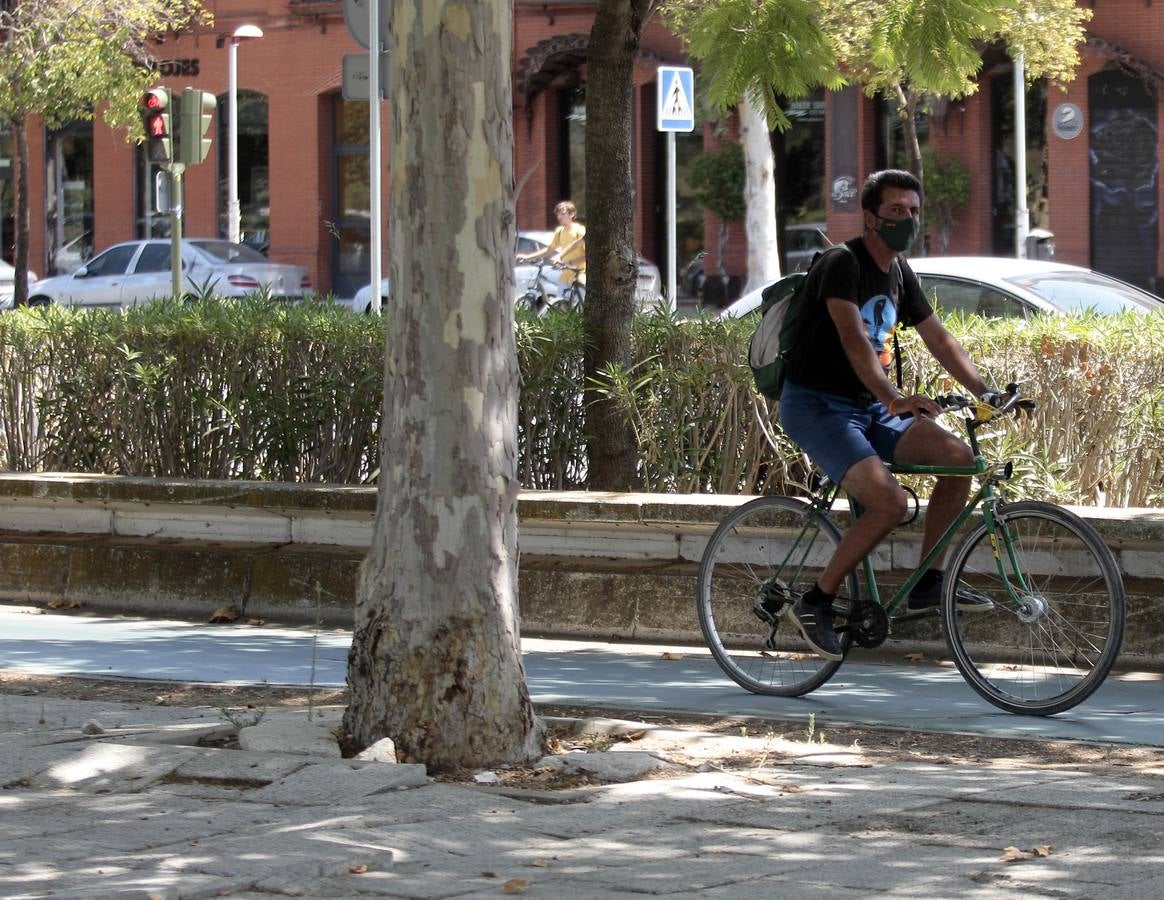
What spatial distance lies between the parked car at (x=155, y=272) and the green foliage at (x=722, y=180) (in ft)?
24.1

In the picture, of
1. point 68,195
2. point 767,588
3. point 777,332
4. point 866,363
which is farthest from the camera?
point 68,195

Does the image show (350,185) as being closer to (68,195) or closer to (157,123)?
(68,195)

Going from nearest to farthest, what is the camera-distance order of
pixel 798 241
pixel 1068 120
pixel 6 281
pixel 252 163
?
pixel 1068 120 → pixel 798 241 → pixel 6 281 → pixel 252 163

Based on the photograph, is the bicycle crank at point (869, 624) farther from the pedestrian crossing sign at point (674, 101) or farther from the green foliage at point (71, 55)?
the green foliage at point (71, 55)

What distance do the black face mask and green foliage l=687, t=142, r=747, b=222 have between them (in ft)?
95.0

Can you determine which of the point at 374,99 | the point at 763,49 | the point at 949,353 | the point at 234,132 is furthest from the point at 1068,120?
the point at 949,353

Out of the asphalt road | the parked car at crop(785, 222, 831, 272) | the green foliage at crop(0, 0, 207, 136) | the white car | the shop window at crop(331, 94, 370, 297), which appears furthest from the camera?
the shop window at crop(331, 94, 370, 297)

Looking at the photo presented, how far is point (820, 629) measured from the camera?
7445 mm

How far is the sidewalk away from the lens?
16.0ft

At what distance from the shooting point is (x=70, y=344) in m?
11.0

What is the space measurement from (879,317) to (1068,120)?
91.1 ft

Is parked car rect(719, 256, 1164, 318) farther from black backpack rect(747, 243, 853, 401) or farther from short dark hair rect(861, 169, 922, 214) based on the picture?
short dark hair rect(861, 169, 922, 214)

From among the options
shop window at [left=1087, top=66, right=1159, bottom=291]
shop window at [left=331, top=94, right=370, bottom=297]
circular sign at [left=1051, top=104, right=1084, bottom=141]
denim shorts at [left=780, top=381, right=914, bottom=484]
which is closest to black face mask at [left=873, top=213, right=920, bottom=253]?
denim shorts at [left=780, top=381, right=914, bottom=484]

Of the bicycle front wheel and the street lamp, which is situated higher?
the street lamp
